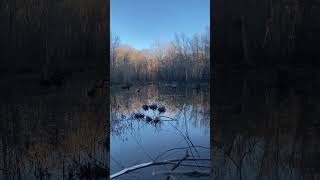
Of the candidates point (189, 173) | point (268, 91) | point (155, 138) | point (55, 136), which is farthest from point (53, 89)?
point (155, 138)

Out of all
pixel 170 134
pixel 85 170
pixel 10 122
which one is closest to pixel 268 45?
pixel 85 170

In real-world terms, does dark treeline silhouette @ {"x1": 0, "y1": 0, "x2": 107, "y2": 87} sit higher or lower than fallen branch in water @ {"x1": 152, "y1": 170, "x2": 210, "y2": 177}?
higher

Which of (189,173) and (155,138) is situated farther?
(155,138)

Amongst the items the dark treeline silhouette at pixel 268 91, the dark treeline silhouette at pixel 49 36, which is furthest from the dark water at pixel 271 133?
the dark treeline silhouette at pixel 49 36

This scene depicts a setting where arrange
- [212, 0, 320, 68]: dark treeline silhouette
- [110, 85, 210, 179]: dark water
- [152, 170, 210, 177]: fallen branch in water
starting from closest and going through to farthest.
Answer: [212, 0, 320, 68]: dark treeline silhouette, [152, 170, 210, 177]: fallen branch in water, [110, 85, 210, 179]: dark water

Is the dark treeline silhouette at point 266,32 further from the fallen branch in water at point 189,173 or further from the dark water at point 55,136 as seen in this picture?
the fallen branch in water at point 189,173

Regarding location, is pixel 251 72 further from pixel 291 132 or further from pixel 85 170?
pixel 85 170

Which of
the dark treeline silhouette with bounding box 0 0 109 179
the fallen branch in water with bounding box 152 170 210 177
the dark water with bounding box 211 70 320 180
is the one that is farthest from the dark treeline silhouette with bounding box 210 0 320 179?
the fallen branch in water with bounding box 152 170 210 177

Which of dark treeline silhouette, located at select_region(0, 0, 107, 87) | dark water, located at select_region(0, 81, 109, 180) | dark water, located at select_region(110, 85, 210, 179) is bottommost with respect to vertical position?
dark water, located at select_region(110, 85, 210, 179)

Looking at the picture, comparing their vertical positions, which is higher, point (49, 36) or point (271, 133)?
point (49, 36)

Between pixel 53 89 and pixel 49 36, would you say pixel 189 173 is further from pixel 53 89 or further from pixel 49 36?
pixel 49 36

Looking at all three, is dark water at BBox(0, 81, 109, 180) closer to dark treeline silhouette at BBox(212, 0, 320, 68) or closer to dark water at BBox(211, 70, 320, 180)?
dark water at BBox(211, 70, 320, 180)

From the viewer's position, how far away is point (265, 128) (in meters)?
1.46

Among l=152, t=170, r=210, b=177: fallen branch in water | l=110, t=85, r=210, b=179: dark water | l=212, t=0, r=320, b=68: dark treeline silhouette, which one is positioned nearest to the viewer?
l=212, t=0, r=320, b=68: dark treeline silhouette
